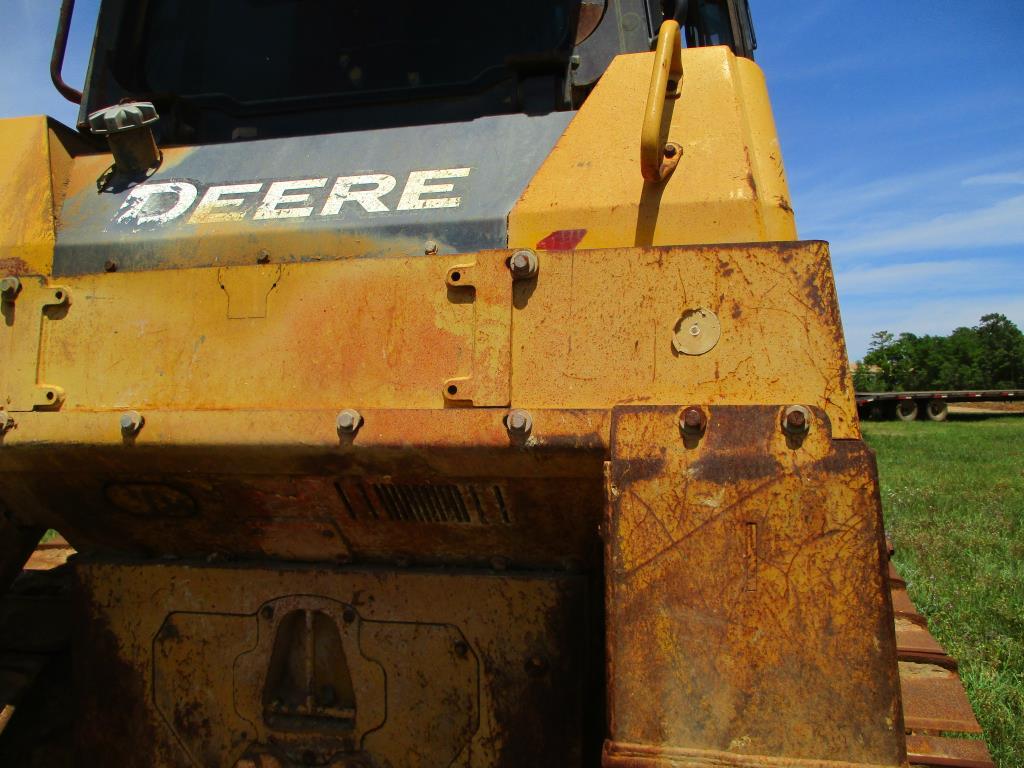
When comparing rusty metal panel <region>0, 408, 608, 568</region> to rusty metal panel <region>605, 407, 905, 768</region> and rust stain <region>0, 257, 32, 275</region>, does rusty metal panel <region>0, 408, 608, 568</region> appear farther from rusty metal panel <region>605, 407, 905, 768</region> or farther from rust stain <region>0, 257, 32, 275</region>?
rust stain <region>0, 257, 32, 275</region>

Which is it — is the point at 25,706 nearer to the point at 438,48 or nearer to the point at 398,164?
the point at 398,164

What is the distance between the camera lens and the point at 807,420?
1.60 m

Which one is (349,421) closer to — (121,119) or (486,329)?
(486,329)

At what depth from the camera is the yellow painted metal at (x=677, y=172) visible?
6.38 ft

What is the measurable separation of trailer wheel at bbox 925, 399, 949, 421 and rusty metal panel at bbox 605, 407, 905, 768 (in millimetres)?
26224

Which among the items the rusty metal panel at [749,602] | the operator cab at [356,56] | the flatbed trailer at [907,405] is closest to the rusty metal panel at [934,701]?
the rusty metal panel at [749,602]

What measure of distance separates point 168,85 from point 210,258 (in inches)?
39.2

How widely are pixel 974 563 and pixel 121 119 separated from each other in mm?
5471

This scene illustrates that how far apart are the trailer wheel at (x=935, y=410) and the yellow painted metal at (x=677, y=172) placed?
2567cm

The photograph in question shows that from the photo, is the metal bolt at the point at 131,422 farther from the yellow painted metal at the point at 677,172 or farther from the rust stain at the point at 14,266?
the yellow painted metal at the point at 677,172

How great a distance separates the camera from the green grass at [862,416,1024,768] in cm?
358

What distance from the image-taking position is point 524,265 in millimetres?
1824

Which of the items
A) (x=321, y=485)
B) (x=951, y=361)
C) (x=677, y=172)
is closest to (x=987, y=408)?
(x=951, y=361)

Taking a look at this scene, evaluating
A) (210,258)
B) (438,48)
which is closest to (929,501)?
(438,48)
